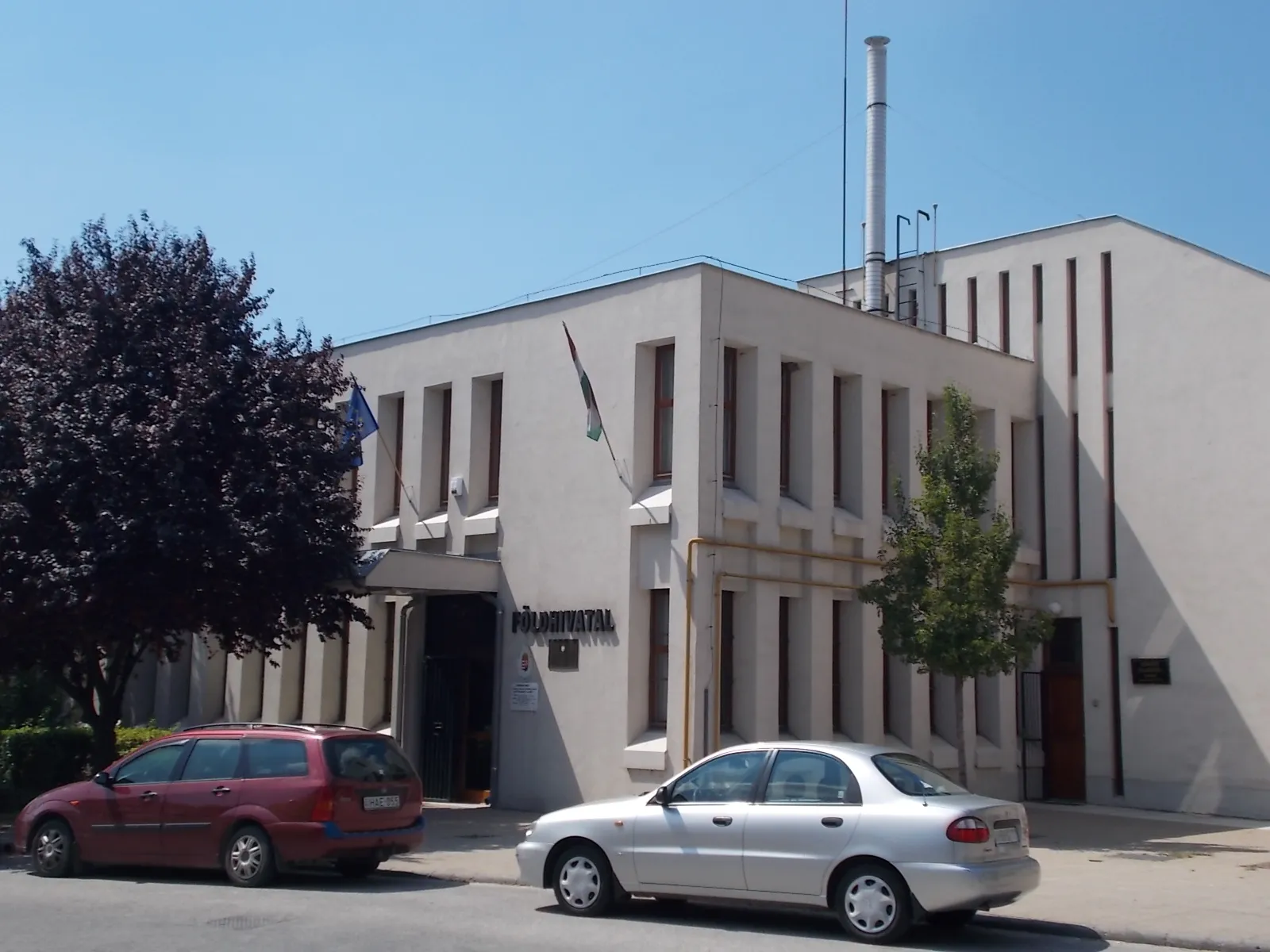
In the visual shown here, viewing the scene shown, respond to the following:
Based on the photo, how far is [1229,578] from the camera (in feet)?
71.7

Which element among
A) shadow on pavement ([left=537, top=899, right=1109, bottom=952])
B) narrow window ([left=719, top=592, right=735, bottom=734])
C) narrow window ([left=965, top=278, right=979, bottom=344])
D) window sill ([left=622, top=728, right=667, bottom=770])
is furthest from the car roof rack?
narrow window ([left=965, top=278, right=979, bottom=344])

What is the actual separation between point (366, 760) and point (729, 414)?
27.7 feet

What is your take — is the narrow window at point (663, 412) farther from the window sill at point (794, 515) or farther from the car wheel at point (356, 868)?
the car wheel at point (356, 868)

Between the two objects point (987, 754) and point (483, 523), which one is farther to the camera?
point (987, 754)

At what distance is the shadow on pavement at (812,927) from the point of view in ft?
35.2

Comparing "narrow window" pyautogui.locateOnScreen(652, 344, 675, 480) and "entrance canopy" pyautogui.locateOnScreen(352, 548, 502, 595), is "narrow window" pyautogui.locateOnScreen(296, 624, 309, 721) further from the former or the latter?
"narrow window" pyautogui.locateOnScreen(652, 344, 675, 480)

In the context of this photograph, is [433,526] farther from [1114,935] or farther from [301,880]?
[1114,935]

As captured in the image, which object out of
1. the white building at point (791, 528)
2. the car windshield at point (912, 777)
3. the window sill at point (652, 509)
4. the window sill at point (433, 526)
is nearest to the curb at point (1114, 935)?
the car windshield at point (912, 777)

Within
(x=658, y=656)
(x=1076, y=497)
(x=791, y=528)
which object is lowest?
(x=658, y=656)

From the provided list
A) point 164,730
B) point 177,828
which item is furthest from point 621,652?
point 164,730

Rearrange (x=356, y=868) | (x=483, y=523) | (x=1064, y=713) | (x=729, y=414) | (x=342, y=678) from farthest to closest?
(x=342, y=678)
(x=1064, y=713)
(x=483, y=523)
(x=729, y=414)
(x=356, y=868)

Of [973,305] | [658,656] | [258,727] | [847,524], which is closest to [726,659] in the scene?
[658,656]

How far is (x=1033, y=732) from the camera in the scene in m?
23.8

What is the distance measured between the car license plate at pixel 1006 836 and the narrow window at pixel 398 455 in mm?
14838
